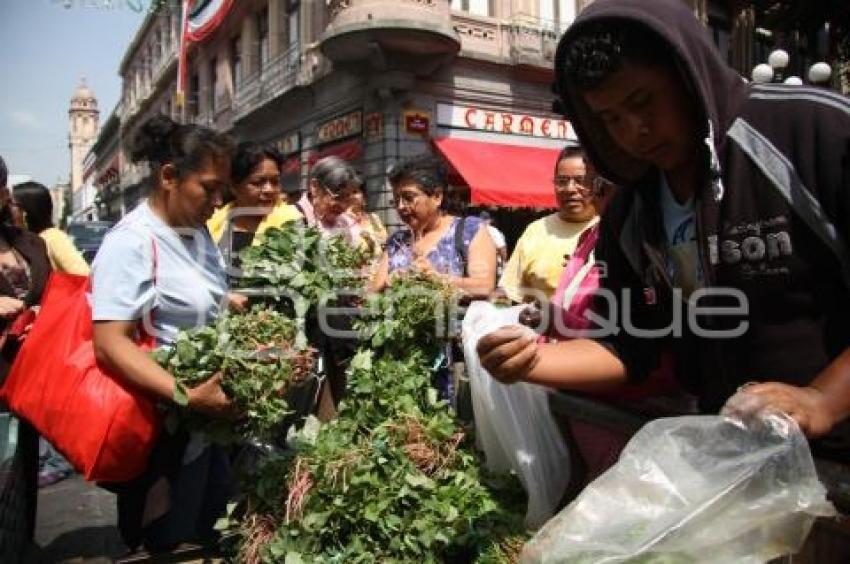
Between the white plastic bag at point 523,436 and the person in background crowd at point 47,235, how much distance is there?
8.05ft

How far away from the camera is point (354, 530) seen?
1.69m

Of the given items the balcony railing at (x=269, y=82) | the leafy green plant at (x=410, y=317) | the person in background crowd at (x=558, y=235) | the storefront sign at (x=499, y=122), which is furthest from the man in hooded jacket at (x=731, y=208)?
the balcony railing at (x=269, y=82)

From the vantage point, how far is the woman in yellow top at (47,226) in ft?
11.9

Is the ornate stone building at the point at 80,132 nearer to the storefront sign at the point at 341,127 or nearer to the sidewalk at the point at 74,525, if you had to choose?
the storefront sign at the point at 341,127

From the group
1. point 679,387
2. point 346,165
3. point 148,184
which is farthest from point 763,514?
point 346,165

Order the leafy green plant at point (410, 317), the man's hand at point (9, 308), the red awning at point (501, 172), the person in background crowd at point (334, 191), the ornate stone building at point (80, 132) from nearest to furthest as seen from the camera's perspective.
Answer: the leafy green plant at point (410, 317)
the man's hand at point (9, 308)
the person in background crowd at point (334, 191)
the red awning at point (501, 172)
the ornate stone building at point (80, 132)

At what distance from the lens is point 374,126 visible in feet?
43.5

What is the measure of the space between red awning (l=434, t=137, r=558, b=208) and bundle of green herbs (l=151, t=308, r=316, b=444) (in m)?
10.5

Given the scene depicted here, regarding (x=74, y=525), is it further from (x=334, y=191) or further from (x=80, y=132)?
(x=80, y=132)

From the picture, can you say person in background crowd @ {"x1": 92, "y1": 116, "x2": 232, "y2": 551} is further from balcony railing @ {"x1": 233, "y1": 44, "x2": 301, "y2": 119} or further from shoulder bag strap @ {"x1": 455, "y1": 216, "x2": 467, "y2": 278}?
balcony railing @ {"x1": 233, "y1": 44, "x2": 301, "y2": 119}

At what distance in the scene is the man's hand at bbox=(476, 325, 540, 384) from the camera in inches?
54.6

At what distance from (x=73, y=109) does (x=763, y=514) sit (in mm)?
96813

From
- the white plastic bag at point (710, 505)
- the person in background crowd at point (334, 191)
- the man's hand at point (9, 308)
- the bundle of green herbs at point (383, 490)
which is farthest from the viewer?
the person in background crowd at point (334, 191)

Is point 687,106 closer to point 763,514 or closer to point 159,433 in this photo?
point 763,514
